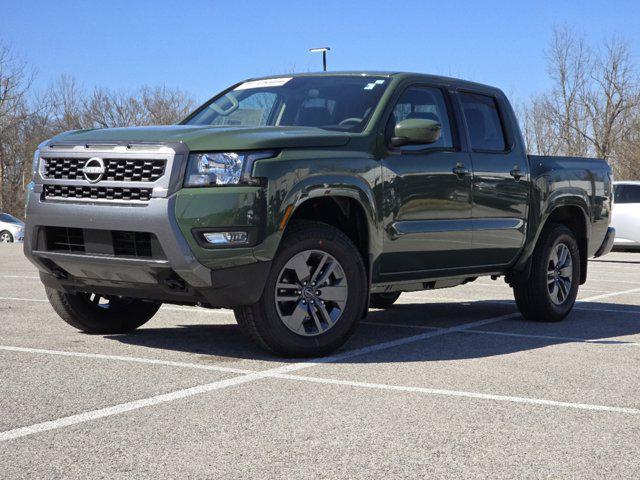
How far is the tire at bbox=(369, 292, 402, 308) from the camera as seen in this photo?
32.3 feet

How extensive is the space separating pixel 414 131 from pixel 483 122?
1588mm

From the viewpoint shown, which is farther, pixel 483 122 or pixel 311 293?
pixel 483 122

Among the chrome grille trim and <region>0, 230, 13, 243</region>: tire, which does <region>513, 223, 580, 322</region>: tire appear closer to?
the chrome grille trim

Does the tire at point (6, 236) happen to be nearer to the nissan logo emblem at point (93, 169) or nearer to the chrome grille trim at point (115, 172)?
the chrome grille trim at point (115, 172)

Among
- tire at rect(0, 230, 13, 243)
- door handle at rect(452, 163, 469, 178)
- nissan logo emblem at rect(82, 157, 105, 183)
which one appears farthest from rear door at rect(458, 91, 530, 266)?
tire at rect(0, 230, 13, 243)

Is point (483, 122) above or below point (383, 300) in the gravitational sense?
above

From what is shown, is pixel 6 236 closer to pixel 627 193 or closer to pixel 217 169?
pixel 627 193

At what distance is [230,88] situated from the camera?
8.31 metres

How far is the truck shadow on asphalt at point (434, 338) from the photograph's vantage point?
6828mm

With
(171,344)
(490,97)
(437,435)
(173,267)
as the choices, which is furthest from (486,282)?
(437,435)

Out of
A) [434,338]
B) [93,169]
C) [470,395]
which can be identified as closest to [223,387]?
[470,395]

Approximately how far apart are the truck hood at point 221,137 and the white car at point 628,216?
49.3 ft

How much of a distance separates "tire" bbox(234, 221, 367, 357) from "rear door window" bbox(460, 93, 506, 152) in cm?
193

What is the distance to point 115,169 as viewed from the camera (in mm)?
6254
